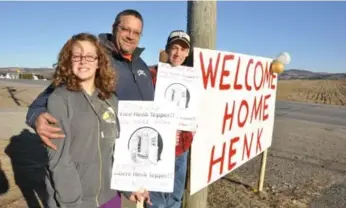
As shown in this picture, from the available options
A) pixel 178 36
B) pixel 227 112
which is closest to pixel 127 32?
pixel 178 36

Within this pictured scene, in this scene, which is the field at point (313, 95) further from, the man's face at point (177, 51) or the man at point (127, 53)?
the man at point (127, 53)

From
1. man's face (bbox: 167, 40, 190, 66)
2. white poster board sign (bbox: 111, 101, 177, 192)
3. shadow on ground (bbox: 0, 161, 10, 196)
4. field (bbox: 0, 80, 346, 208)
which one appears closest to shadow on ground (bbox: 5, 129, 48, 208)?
field (bbox: 0, 80, 346, 208)

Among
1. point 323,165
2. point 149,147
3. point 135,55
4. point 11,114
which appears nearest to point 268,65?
point 135,55

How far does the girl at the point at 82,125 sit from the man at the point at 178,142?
63 cm

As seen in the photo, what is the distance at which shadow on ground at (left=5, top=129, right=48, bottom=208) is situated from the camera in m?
4.29

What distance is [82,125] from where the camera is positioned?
177 cm

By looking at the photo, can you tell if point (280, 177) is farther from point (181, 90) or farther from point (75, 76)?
point (75, 76)

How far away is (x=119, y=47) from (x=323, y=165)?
543 centimetres

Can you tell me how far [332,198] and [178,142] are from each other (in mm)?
3133

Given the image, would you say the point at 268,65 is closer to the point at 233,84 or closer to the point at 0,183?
the point at 233,84

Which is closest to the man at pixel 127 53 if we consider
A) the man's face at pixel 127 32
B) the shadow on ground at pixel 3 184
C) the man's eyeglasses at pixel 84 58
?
the man's face at pixel 127 32

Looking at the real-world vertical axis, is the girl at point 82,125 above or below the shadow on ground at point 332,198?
above

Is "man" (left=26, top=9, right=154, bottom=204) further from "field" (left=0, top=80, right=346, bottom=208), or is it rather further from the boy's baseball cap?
"field" (left=0, top=80, right=346, bottom=208)

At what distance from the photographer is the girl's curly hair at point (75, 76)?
1.80m
